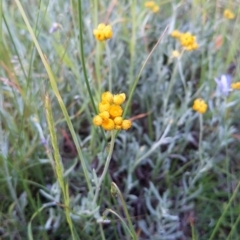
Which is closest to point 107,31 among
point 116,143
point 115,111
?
point 115,111

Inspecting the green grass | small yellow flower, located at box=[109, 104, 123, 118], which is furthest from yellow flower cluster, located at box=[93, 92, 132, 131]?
the green grass

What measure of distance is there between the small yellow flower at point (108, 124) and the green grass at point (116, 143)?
0.20m

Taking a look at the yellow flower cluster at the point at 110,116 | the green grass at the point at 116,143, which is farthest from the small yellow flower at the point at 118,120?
the green grass at the point at 116,143

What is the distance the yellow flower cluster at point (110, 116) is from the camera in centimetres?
47

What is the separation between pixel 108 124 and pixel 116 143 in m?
0.50

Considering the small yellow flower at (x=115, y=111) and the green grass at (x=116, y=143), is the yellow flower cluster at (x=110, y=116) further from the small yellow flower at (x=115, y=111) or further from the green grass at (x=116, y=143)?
the green grass at (x=116, y=143)

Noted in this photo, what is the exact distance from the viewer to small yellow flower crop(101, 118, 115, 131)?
47cm

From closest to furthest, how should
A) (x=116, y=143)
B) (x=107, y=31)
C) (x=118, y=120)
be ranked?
(x=118, y=120), (x=107, y=31), (x=116, y=143)

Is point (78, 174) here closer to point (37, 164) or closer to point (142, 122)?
point (37, 164)

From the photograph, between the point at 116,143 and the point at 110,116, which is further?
the point at 116,143

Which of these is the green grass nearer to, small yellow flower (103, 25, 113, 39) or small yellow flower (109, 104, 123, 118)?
small yellow flower (103, 25, 113, 39)

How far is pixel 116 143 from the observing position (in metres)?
0.96

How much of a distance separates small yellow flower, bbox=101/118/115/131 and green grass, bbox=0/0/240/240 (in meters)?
0.20

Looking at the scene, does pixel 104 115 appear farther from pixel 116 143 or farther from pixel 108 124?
pixel 116 143
